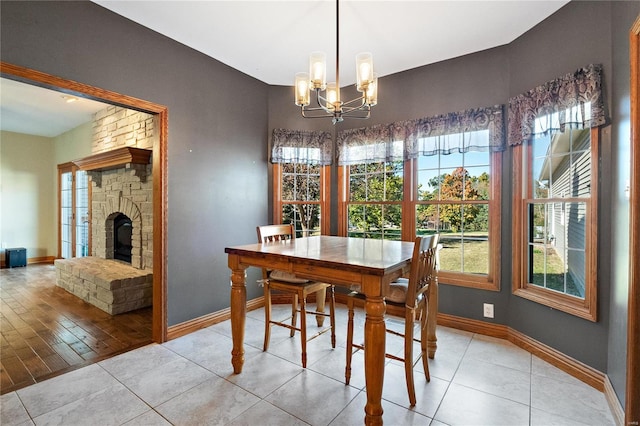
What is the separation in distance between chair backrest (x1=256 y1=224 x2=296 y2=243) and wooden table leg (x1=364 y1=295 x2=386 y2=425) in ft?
4.18

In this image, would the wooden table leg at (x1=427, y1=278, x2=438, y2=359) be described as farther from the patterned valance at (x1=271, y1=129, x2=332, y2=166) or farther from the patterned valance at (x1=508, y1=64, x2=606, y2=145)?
the patterned valance at (x1=271, y1=129, x2=332, y2=166)

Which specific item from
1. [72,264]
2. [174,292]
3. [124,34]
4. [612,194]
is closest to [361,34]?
[124,34]

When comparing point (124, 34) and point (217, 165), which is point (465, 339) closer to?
point (217, 165)

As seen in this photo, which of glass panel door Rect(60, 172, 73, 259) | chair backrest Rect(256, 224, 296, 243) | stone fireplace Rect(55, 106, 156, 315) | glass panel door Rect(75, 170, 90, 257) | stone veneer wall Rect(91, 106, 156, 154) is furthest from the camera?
glass panel door Rect(60, 172, 73, 259)

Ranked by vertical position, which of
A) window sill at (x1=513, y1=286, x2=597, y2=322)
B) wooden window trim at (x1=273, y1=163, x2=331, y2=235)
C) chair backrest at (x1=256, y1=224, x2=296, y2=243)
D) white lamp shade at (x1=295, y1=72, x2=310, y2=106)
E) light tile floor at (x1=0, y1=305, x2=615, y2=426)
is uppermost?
white lamp shade at (x1=295, y1=72, x2=310, y2=106)

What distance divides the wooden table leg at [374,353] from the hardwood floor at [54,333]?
2133mm

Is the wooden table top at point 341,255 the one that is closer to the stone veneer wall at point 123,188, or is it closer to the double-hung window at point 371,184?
the double-hung window at point 371,184

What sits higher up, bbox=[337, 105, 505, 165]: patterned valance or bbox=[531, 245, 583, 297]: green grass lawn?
bbox=[337, 105, 505, 165]: patterned valance

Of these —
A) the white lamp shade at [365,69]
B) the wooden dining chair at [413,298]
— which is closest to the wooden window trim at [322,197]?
the wooden dining chair at [413,298]

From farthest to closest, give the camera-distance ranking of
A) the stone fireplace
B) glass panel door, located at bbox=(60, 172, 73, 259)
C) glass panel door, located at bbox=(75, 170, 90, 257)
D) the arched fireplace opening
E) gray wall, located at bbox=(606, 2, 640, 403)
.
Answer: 1. glass panel door, located at bbox=(60, 172, 73, 259)
2. glass panel door, located at bbox=(75, 170, 90, 257)
3. the arched fireplace opening
4. the stone fireplace
5. gray wall, located at bbox=(606, 2, 640, 403)

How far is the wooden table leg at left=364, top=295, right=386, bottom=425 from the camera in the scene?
1.60 meters

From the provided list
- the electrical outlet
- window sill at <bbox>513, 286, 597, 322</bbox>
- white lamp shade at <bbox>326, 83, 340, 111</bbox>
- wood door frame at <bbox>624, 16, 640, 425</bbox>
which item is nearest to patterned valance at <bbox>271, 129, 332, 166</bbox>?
white lamp shade at <bbox>326, 83, 340, 111</bbox>

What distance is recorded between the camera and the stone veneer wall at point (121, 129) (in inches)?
146

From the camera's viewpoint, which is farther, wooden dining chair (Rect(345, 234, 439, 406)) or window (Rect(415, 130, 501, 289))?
window (Rect(415, 130, 501, 289))
